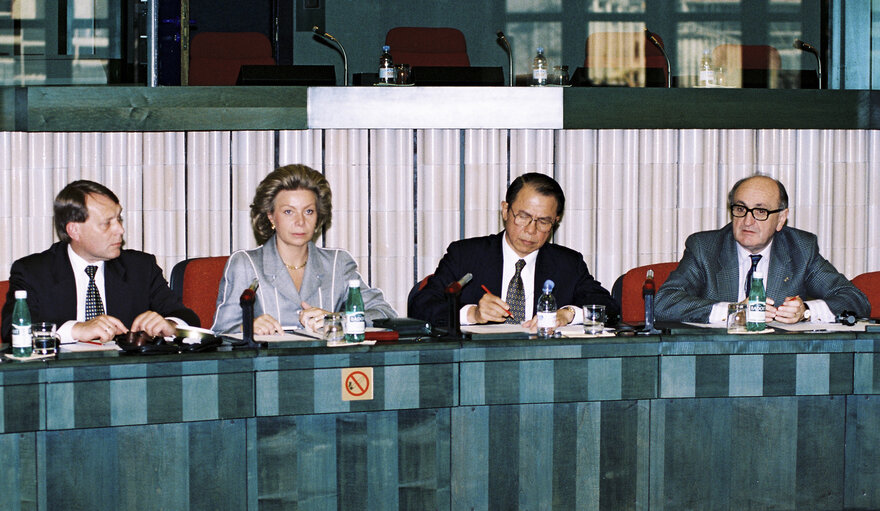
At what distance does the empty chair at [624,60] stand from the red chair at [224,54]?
2.03m

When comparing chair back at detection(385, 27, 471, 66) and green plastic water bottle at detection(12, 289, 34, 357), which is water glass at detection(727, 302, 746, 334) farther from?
chair back at detection(385, 27, 471, 66)

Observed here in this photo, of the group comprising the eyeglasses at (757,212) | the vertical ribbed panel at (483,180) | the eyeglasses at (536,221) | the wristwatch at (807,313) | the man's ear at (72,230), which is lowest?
the wristwatch at (807,313)

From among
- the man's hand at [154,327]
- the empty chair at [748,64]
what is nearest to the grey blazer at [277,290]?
the man's hand at [154,327]

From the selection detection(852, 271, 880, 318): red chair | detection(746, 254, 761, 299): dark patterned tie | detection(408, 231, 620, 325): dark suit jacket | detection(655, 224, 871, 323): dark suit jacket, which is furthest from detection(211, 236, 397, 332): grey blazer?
detection(852, 271, 880, 318): red chair

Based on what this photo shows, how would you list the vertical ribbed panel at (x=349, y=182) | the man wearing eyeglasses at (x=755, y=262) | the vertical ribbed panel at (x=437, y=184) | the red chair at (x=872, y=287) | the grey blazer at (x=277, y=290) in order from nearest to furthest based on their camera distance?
the grey blazer at (x=277, y=290) < the man wearing eyeglasses at (x=755, y=262) < the red chair at (x=872, y=287) < the vertical ribbed panel at (x=437, y=184) < the vertical ribbed panel at (x=349, y=182)

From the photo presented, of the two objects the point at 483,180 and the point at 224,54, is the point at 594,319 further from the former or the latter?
the point at 224,54

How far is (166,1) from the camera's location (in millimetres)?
4082

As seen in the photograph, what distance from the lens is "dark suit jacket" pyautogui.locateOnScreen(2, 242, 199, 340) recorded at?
118 inches

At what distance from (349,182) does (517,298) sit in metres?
1.06

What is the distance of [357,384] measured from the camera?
2.50 meters

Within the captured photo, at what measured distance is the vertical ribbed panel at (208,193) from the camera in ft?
13.0

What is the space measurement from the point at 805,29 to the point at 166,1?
15.2 ft

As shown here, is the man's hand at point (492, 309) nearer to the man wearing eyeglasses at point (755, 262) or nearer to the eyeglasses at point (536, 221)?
the eyeglasses at point (536, 221)

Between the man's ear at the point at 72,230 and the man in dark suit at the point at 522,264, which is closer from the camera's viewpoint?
the man's ear at the point at 72,230
